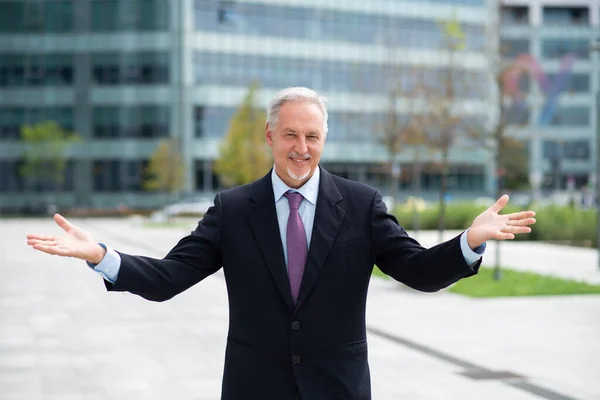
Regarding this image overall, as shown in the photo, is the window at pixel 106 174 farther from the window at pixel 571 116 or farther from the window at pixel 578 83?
the window at pixel 578 83

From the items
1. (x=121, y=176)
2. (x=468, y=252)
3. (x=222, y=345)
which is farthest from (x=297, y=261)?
(x=121, y=176)

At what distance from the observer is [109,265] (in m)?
3.66

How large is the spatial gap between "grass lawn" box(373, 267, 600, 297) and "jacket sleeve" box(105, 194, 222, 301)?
12.5 meters

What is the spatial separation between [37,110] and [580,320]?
63.3 metres

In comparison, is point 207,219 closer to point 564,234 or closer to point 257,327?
point 257,327

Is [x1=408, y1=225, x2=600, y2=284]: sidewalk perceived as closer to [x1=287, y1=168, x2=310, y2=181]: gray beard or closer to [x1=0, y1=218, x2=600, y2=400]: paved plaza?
[x1=0, y1=218, x2=600, y2=400]: paved plaza

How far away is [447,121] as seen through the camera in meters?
23.7

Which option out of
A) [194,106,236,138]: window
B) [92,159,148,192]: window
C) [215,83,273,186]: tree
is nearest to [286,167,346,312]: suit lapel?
[215,83,273,186]: tree

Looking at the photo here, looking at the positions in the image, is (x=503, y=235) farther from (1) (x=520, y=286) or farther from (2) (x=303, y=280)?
(1) (x=520, y=286)

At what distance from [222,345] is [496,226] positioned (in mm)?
7594

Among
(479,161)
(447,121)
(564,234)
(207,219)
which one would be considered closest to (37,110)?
(479,161)

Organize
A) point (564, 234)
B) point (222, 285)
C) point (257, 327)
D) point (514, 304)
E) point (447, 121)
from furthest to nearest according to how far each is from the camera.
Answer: point (564, 234) → point (447, 121) → point (222, 285) → point (514, 304) → point (257, 327)

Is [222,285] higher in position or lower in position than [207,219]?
lower

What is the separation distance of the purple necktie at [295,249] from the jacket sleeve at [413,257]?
0.28m
